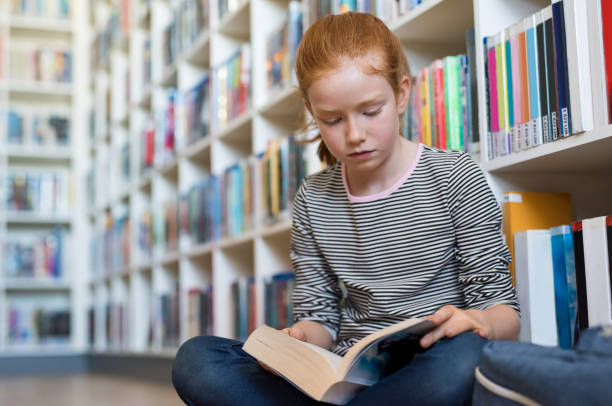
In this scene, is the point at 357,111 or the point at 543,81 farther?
the point at 543,81

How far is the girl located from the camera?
1.12 meters

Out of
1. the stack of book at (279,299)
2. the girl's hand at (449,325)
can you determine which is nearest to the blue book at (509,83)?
the girl's hand at (449,325)

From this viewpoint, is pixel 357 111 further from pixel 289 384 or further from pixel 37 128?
pixel 37 128

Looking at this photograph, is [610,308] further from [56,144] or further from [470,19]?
[56,144]

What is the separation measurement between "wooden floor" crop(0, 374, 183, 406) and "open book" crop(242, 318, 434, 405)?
4.43ft

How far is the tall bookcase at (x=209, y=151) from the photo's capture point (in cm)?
140

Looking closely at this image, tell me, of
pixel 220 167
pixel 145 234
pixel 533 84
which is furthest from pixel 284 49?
pixel 145 234

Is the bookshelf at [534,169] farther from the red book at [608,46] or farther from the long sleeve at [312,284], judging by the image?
the long sleeve at [312,284]

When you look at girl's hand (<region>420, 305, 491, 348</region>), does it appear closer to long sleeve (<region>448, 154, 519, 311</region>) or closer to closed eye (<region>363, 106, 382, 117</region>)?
long sleeve (<region>448, 154, 519, 311</region>)

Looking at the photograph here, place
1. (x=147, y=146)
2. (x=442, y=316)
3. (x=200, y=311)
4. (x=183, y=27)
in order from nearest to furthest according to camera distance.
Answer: (x=442, y=316) → (x=200, y=311) → (x=183, y=27) → (x=147, y=146)

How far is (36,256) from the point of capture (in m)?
4.41

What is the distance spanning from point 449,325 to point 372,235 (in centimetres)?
34

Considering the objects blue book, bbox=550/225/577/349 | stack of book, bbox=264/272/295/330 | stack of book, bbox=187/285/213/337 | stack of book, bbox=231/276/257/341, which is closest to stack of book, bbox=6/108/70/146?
stack of book, bbox=187/285/213/337

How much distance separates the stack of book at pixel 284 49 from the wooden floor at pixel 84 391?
3.32 ft
